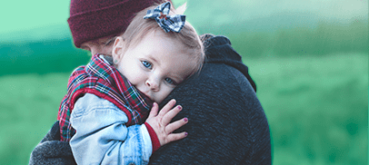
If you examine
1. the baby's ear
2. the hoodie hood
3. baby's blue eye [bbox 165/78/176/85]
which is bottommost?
baby's blue eye [bbox 165/78/176/85]

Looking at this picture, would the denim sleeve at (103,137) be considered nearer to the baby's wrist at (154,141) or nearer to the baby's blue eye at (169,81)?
the baby's wrist at (154,141)

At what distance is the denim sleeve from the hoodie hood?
0.39 metres

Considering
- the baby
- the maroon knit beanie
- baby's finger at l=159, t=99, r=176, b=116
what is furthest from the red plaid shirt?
the maroon knit beanie

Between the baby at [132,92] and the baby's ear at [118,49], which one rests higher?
the baby's ear at [118,49]

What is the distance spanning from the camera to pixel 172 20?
977 mm

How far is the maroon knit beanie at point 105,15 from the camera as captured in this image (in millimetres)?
1165

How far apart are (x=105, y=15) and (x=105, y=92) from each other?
1.38 ft

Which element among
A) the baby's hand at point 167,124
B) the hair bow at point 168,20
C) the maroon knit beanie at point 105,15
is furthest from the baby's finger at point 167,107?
the maroon knit beanie at point 105,15

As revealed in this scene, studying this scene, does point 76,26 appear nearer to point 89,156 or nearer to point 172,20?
point 172,20

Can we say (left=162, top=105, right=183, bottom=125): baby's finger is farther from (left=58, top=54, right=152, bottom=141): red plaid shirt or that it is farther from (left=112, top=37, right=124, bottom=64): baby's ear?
(left=112, top=37, right=124, bottom=64): baby's ear

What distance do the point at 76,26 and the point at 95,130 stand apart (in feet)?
1.87

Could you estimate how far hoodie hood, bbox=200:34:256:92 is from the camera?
1.06 metres

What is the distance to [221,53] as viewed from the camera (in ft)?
3.51

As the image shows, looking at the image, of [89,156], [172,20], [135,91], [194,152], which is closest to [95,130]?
[89,156]
